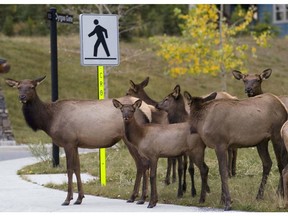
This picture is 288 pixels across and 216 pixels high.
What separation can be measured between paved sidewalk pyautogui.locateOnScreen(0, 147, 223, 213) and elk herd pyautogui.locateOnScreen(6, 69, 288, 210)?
0.84 feet

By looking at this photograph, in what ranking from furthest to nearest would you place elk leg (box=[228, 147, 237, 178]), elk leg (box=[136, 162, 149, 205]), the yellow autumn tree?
1. the yellow autumn tree
2. elk leg (box=[228, 147, 237, 178])
3. elk leg (box=[136, 162, 149, 205])

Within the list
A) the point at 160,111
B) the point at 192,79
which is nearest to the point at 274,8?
the point at 192,79

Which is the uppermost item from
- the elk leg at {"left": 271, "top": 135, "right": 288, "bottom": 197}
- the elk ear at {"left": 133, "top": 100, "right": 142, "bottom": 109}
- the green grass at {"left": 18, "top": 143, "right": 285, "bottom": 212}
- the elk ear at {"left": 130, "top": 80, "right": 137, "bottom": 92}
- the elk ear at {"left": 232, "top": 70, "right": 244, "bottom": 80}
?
the elk ear at {"left": 232, "top": 70, "right": 244, "bottom": 80}

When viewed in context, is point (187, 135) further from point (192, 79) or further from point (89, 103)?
point (192, 79)

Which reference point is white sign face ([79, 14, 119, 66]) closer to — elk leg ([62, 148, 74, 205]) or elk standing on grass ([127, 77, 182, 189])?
elk standing on grass ([127, 77, 182, 189])

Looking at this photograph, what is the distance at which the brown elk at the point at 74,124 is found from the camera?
13.4 m

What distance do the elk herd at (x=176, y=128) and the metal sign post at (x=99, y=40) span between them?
1.42m

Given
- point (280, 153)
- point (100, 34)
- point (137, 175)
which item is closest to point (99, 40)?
point (100, 34)

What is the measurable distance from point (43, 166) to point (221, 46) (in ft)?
45.2

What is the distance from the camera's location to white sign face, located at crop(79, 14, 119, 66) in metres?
15.1

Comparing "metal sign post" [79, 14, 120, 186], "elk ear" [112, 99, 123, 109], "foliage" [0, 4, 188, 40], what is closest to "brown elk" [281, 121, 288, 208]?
"elk ear" [112, 99, 123, 109]

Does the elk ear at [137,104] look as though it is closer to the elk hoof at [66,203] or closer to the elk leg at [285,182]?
the elk hoof at [66,203]

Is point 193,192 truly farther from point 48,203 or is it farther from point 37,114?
point 37,114

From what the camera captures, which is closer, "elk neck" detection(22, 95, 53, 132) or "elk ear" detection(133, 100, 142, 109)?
"elk ear" detection(133, 100, 142, 109)
